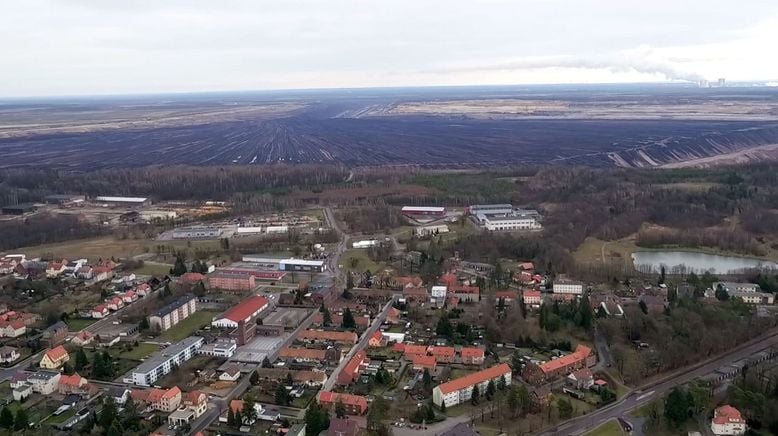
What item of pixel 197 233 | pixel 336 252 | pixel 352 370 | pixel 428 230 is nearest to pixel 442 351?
pixel 352 370

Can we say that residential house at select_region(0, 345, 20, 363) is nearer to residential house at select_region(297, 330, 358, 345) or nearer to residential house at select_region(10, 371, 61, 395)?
residential house at select_region(10, 371, 61, 395)

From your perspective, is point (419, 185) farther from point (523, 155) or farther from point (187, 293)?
point (187, 293)

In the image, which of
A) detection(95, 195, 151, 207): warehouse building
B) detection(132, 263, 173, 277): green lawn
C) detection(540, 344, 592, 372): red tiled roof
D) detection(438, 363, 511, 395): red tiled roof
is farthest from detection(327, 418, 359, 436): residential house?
detection(95, 195, 151, 207): warehouse building

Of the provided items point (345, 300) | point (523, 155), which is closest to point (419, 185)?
point (523, 155)

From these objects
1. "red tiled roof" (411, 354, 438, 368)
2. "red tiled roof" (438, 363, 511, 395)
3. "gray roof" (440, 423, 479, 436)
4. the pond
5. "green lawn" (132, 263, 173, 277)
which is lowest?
the pond

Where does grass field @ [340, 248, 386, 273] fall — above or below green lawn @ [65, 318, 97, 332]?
above

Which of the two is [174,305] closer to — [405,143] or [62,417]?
[62,417]
